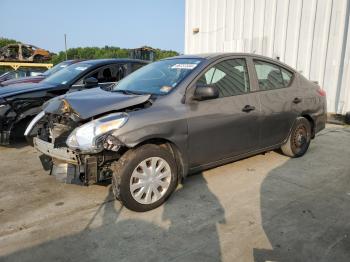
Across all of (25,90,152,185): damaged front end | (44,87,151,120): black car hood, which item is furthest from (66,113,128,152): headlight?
(44,87,151,120): black car hood

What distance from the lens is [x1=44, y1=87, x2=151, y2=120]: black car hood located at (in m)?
3.29

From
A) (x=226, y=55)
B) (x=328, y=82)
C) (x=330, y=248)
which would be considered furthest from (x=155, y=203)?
(x=328, y=82)

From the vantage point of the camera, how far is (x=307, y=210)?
3.42m

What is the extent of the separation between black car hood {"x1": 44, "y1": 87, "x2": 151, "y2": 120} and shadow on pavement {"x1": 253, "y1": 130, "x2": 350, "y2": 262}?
1.77 metres

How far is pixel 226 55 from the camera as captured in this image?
4.19 metres

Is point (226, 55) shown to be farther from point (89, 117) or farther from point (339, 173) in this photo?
point (339, 173)

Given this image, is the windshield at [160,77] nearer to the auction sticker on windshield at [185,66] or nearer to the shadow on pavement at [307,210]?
the auction sticker on windshield at [185,66]

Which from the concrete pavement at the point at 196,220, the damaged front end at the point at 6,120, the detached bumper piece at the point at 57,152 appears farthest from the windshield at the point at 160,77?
the damaged front end at the point at 6,120

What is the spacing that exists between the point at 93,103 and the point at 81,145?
49 cm

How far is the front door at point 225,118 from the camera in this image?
371 centimetres

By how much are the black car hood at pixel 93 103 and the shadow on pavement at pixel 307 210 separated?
5.79 ft

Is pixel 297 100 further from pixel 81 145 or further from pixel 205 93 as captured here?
pixel 81 145

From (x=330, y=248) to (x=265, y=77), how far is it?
2482mm

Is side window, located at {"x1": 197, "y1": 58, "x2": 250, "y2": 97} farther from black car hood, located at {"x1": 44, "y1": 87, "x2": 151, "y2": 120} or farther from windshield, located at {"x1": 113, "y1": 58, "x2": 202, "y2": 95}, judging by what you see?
black car hood, located at {"x1": 44, "y1": 87, "x2": 151, "y2": 120}
